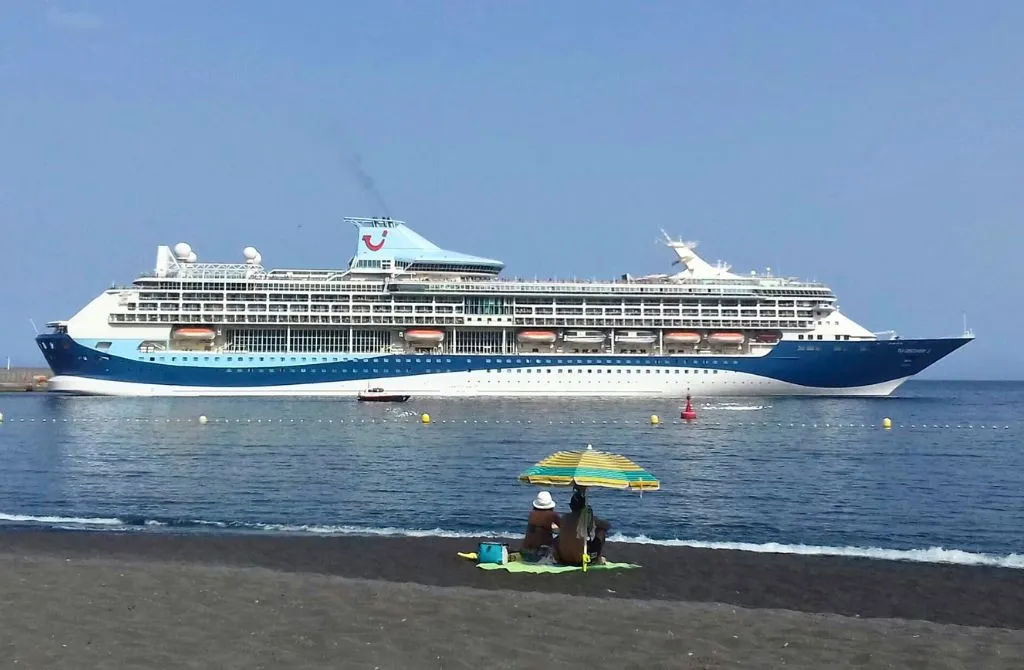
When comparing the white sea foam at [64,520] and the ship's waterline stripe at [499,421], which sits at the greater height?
the ship's waterline stripe at [499,421]

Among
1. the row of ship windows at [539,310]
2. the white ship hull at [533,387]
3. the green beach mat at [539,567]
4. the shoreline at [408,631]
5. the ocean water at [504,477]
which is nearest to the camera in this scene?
the shoreline at [408,631]

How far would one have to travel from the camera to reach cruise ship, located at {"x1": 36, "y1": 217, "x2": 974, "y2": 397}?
192ft

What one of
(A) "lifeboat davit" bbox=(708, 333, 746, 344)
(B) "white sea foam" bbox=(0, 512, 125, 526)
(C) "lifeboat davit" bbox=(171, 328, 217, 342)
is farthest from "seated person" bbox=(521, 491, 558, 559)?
(C) "lifeboat davit" bbox=(171, 328, 217, 342)

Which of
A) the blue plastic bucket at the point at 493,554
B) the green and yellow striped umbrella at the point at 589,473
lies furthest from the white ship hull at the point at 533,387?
the blue plastic bucket at the point at 493,554

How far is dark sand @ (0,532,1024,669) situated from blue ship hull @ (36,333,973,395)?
149 ft

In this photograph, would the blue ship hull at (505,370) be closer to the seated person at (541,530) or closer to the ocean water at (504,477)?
the ocean water at (504,477)

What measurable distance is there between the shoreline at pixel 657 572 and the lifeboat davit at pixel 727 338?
1887 inches

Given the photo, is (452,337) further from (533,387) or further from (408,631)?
(408,631)

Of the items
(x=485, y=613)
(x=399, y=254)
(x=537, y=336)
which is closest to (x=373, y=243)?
(x=399, y=254)

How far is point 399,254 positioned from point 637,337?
16.9 meters

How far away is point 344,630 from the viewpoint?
326 inches

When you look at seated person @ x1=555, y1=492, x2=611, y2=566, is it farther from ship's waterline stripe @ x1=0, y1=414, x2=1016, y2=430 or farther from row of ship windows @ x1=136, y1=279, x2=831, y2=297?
row of ship windows @ x1=136, y1=279, x2=831, y2=297

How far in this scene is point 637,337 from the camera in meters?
61.8

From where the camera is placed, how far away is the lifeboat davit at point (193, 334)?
5941cm
